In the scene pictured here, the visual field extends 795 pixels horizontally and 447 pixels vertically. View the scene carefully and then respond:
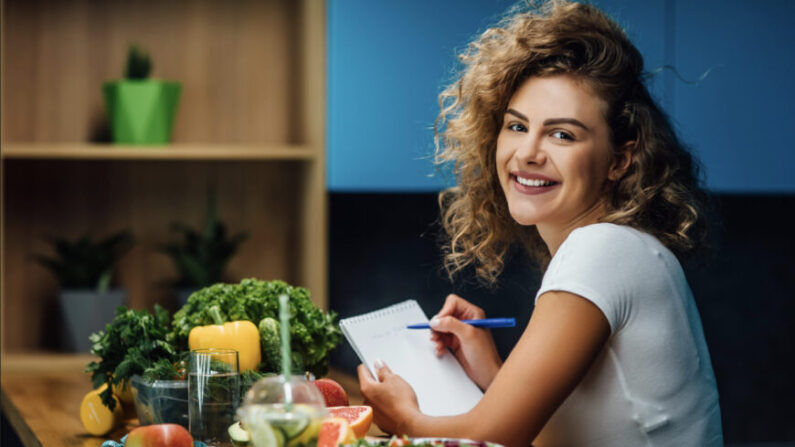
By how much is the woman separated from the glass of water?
0.21 meters

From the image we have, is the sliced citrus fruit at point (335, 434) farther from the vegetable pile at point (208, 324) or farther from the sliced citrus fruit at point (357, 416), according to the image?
the vegetable pile at point (208, 324)

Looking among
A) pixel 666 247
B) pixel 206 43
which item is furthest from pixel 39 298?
pixel 666 247

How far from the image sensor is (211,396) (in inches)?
52.1

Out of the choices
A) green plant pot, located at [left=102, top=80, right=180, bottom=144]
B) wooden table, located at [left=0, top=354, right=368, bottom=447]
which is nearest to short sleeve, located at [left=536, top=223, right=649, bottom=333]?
wooden table, located at [left=0, top=354, right=368, bottom=447]

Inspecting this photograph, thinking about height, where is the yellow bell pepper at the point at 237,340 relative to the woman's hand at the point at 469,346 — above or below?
above

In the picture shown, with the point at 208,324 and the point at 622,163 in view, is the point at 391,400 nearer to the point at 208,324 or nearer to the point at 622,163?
the point at 208,324

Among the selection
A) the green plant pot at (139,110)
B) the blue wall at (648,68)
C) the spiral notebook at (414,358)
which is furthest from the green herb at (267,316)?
the green plant pot at (139,110)

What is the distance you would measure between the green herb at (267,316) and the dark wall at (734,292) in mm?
1119

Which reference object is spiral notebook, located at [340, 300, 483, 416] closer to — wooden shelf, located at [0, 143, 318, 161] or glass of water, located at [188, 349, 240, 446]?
glass of water, located at [188, 349, 240, 446]

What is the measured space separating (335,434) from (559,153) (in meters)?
0.54

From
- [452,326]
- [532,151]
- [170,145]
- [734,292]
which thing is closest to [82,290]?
[170,145]

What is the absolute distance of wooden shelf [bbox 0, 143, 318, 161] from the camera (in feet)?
7.58

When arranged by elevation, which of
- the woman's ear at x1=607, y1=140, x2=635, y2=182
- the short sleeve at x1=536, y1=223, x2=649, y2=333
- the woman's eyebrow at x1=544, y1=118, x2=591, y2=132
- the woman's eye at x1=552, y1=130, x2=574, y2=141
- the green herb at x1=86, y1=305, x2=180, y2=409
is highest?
the woman's eyebrow at x1=544, y1=118, x2=591, y2=132

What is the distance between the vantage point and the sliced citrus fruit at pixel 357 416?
126 centimetres
